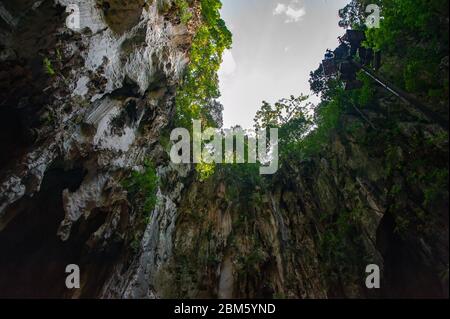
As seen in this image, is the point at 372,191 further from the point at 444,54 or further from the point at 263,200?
the point at 263,200

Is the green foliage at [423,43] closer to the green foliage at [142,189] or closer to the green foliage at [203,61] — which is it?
the green foliage at [203,61]

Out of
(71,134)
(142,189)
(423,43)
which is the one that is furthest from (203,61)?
(423,43)

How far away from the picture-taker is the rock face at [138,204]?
10.4 meters

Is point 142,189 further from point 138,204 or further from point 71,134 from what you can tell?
point 71,134

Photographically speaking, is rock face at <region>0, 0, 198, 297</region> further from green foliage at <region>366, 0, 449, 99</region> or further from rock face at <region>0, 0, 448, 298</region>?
green foliage at <region>366, 0, 449, 99</region>

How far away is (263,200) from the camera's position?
2370cm

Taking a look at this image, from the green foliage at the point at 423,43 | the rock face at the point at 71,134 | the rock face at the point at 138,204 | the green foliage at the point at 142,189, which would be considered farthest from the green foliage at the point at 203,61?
the green foliage at the point at 423,43

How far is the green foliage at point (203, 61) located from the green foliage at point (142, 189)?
7227mm

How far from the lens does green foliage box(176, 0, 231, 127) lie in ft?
72.0

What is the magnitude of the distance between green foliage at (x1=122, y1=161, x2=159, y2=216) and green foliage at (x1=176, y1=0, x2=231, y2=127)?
723 centimetres

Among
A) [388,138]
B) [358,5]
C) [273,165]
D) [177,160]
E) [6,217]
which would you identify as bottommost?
[6,217]

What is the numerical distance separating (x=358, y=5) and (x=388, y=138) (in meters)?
16.8

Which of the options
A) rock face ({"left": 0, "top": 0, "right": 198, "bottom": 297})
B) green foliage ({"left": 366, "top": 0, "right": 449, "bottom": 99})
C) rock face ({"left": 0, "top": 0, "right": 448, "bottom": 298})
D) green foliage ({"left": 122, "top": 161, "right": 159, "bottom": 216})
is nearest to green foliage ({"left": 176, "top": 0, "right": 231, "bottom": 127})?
rock face ({"left": 0, "top": 0, "right": 448, "bottom": 298})
